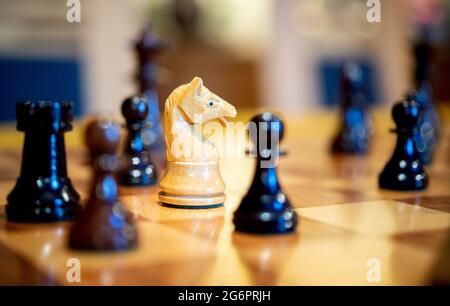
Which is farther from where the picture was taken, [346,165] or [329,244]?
[346,165]

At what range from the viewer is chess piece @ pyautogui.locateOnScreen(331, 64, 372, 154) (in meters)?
2.37

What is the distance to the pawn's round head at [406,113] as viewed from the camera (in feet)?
5.34

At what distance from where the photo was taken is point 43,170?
1.26m

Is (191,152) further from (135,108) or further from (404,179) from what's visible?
(404,179)

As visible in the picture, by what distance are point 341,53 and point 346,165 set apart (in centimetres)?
407

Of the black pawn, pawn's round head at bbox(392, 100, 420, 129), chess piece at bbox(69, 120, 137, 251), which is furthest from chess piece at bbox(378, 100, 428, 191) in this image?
chess piece at bbox(69, 120, 137, 251)

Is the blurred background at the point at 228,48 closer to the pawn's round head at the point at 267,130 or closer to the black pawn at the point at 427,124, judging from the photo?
the black pawn at the point at 427,124

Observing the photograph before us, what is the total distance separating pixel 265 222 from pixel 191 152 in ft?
0.95

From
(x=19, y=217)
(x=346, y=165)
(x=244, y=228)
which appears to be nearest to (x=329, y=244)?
(x=244, y=228)

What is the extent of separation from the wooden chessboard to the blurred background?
137 cm

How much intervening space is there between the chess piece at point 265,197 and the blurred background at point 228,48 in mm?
1620

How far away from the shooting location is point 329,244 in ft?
3.57

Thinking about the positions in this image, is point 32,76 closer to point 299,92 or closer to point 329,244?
point 299,92

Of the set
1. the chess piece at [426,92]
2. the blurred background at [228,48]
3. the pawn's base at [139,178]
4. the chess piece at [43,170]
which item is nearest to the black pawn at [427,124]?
the chess piece at [426,92]
